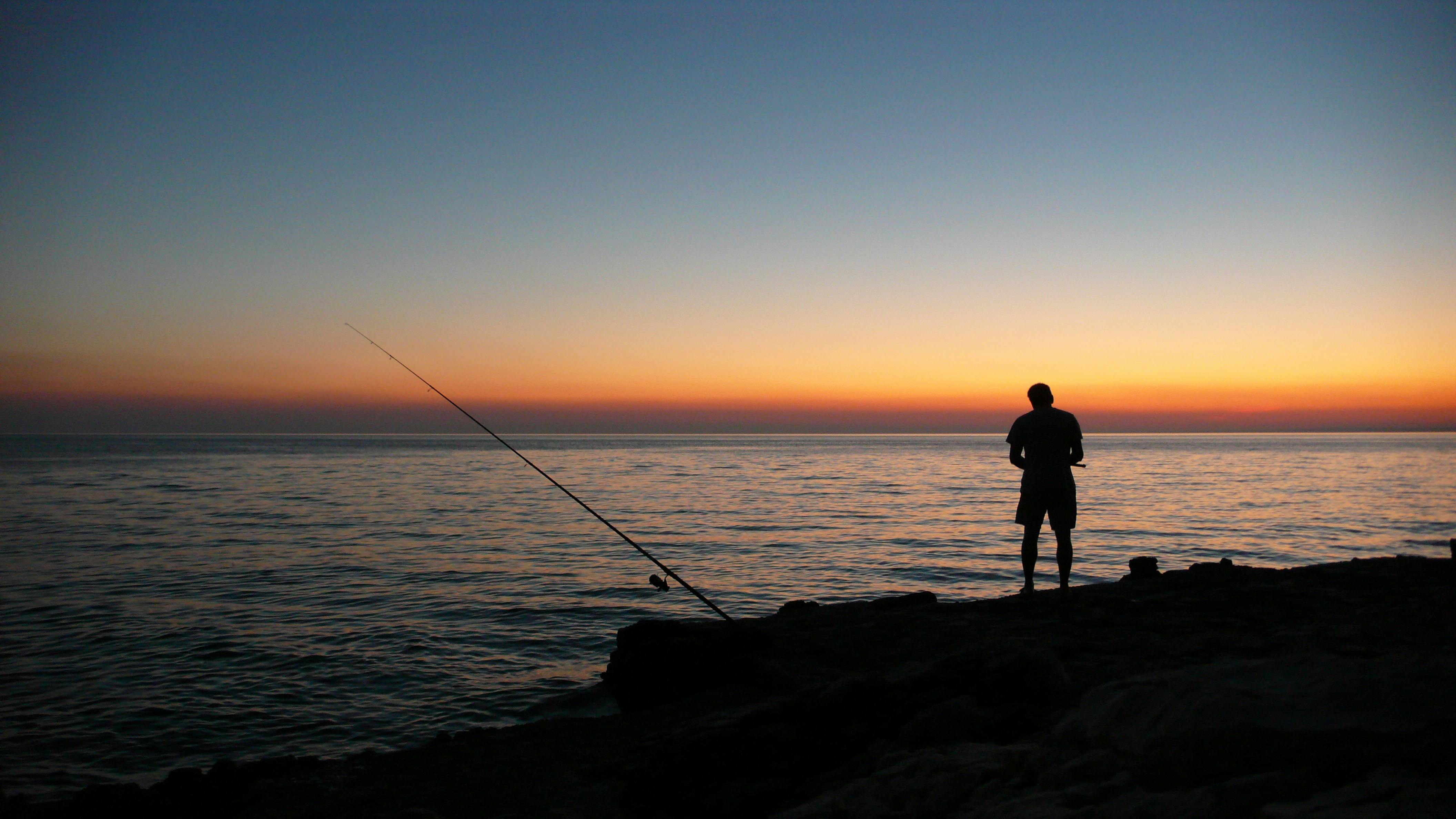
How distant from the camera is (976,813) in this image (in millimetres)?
2727

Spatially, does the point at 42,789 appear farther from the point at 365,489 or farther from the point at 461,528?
the point at 365,489

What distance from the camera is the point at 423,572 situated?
13.5 m

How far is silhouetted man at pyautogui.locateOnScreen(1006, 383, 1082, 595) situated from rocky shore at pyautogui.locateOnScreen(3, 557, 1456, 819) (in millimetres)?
745

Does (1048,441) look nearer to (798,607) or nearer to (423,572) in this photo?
(798,607)

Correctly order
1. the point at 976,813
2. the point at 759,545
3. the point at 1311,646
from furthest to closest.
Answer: the point at 759,545
the point at 1311,646
the point at 976,813

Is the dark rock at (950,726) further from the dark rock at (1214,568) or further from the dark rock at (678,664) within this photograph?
the dark rock at (1214,568)

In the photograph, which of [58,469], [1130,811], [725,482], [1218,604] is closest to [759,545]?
[1218,604]

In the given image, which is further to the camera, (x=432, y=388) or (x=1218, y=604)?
(x=432, y=388)

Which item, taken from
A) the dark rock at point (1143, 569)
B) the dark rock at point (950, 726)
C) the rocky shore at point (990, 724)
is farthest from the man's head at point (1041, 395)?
the dark rock at point (950, 726)

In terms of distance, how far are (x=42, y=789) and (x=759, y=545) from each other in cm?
1209

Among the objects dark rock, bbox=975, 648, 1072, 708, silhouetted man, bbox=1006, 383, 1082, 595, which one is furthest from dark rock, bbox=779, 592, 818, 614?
dark rock, bbox=975, 648, 1072, 708

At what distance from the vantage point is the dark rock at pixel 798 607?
850cm

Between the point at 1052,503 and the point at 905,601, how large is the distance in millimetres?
2049

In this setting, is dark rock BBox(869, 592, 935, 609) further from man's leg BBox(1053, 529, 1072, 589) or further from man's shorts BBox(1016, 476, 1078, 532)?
man's shorts BBox(1016, 476, 1078, 532)
